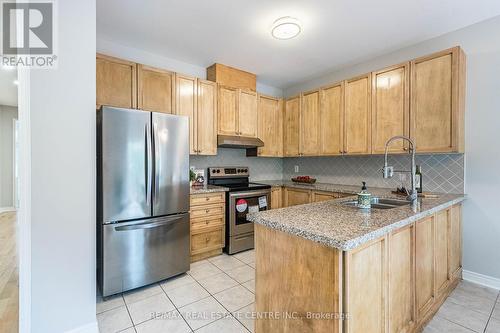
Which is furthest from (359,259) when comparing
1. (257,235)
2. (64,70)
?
(64,70)

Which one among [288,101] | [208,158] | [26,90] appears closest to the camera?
[26,90]

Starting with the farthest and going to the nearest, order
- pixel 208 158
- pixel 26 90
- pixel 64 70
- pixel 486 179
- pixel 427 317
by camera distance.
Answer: pixel 208 158
pixel 486 179
pixel 427 317
pixel 64 70
pixel 26 90

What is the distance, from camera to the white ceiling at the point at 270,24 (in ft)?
7.10

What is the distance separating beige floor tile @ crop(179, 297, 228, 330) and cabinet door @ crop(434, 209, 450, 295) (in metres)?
1.87

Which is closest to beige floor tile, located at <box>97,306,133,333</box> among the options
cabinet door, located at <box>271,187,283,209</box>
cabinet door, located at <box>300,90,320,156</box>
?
cabinet door, located at <box>271,187,283,209</box>

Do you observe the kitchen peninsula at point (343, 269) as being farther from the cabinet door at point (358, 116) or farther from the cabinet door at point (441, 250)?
the cabinet door at point (358, 116)

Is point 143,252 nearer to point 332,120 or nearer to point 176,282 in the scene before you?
point 176,282

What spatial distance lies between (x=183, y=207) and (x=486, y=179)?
3265 mm

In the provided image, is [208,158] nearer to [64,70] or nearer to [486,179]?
[64,70]

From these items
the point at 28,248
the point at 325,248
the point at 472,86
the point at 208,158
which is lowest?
the point at 28,248

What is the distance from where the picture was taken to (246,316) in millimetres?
1930

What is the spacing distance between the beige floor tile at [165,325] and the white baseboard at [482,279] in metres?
2.96

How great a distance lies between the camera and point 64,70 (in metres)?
1.59

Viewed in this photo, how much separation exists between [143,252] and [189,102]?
6.52 ft
